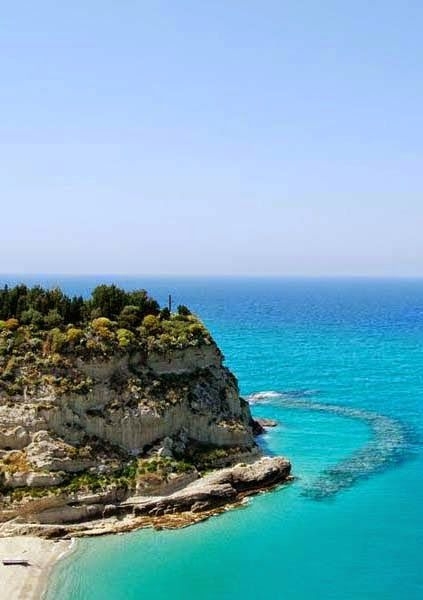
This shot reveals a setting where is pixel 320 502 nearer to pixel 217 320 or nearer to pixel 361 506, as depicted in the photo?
A: pixel 361 506

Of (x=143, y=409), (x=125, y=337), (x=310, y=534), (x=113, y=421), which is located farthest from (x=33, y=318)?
(x=310, y=534)

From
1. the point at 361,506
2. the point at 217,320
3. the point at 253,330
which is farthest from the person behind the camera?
the point at 217,320

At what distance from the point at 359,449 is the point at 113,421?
24.6 metres

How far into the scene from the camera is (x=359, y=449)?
6041 centimetres

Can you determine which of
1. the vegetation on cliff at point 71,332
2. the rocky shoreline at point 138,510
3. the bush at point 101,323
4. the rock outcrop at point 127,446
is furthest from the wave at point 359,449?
the bush at point 101,323

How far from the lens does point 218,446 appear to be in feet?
174

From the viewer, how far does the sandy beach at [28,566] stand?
36250 mm

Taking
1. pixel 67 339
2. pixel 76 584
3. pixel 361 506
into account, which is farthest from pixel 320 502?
pixel 67 339

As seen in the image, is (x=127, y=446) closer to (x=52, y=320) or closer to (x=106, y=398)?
(x=106, y=398)

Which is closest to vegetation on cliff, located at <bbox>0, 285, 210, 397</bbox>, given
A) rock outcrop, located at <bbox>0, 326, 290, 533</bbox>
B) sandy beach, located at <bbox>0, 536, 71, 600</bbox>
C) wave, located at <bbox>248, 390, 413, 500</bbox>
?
rock outcrop, located at <bbox>0, 326, 290, 533</bbox>

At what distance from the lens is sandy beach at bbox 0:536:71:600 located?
36.2m

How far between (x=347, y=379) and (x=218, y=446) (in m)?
43.2

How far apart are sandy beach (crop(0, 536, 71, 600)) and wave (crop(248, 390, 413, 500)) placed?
19303 mm

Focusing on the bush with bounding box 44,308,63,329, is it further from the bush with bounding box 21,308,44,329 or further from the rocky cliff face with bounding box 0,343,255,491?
the rocky cliff face with bounding box 0,343,255,491
